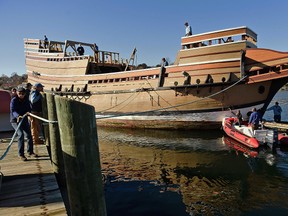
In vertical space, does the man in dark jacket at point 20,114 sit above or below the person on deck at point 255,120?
above

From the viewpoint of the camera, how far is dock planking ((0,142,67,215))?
396cm

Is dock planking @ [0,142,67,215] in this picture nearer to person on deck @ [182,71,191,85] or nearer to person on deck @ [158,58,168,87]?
person on deck @ [182,71,191,85]

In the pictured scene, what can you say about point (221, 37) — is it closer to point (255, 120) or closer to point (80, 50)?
point (255, 120)

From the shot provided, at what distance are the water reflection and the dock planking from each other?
2214mm

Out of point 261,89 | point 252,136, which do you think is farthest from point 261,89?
point 252,136

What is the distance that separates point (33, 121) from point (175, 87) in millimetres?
10890

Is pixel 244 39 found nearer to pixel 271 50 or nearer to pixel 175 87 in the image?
pixel 271 50

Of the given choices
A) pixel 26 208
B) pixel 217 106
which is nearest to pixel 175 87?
pixel 217 106

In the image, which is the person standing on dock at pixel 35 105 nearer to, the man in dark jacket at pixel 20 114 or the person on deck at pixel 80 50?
the man in dark jacket at pixel 20 114

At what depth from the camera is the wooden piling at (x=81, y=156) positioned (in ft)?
11.9

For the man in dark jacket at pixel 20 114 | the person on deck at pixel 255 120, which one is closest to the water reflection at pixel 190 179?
the person on deck at pixel 255 120

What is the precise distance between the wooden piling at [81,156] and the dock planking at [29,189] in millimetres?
363

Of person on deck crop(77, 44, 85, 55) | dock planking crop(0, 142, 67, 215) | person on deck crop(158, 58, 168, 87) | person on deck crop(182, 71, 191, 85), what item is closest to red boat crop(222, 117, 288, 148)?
person on deck crop(182, 71, 191, 85)

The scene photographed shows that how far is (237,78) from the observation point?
15.8 metres
